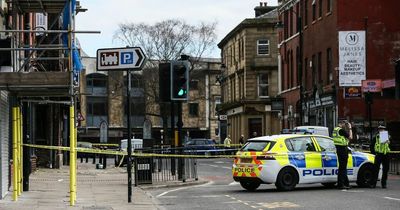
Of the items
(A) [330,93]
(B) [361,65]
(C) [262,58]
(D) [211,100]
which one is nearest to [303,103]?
(A) [330,93]

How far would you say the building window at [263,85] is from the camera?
69562 millimetres

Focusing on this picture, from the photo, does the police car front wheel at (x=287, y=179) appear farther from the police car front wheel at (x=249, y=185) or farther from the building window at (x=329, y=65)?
the building window at (x=329, y=65)

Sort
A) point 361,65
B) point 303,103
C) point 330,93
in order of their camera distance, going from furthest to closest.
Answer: point 303,103 < point 330,93 < point 361,65

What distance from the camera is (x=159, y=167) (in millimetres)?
28375

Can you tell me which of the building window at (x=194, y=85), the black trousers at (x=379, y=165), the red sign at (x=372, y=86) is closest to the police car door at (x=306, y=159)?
the black trousers at (x=379, y=165)

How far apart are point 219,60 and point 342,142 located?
72.1 m

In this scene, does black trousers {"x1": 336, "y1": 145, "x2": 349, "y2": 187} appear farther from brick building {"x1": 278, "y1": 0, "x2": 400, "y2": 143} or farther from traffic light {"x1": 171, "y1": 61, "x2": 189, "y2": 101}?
brick building {"x1": 278, "y1": 0, "x2": 400, "y2": 143}

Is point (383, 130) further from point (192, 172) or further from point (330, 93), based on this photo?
point (330, 93)

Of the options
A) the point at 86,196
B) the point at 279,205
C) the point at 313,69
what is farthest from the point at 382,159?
the point at 313,69

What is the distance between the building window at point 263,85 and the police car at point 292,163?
48473 millimetres

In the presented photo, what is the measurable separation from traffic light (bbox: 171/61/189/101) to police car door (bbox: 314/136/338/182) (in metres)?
5.45

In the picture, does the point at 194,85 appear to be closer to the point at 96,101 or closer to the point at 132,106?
the point at 132,106

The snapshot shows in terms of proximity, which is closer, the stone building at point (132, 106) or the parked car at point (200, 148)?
the parked car at point (200, 148)

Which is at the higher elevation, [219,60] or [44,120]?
[219,60]
